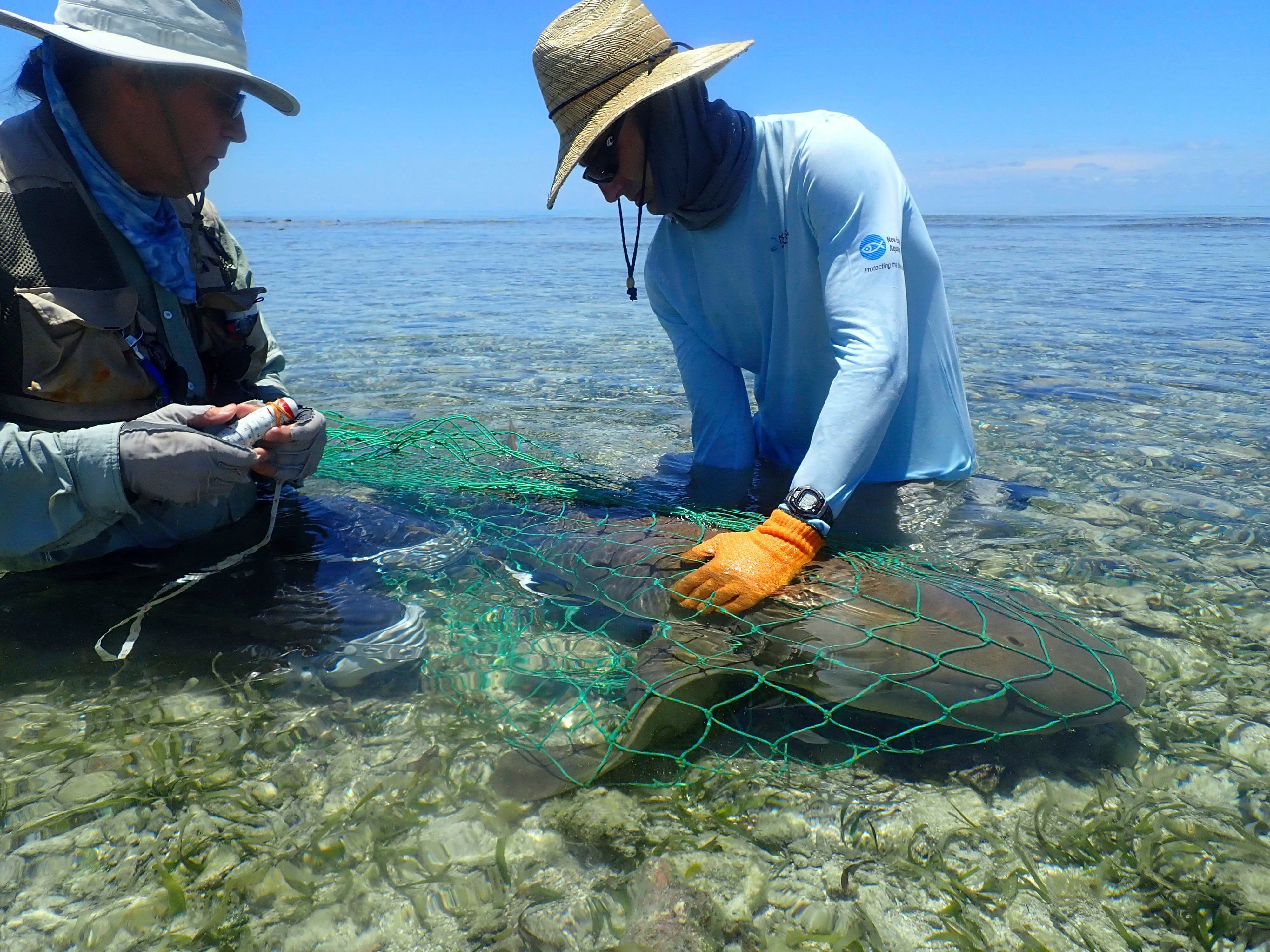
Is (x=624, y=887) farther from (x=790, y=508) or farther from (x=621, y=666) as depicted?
(x=790, y=508)

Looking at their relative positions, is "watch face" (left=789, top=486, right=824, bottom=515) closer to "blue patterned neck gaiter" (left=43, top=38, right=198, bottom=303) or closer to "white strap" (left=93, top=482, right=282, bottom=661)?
"white strap" (left=93, top=482, right=282, bottom=661)

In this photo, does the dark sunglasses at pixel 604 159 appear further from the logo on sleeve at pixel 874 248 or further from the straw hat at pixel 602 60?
the logo on sleeve at pixel 874 248

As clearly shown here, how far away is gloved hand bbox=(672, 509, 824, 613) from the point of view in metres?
2.72

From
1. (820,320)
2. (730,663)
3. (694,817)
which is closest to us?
(694,817)

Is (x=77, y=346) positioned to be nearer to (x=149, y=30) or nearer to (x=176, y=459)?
(x=176, y=459)

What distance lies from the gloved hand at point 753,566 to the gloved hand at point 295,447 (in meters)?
1.54

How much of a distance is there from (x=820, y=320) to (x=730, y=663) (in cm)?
156

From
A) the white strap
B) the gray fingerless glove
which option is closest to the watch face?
the gray fingerless glove

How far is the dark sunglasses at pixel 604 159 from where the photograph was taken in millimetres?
3076

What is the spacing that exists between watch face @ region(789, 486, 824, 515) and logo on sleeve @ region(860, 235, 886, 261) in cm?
90

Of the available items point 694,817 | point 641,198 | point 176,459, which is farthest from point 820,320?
point 176,459

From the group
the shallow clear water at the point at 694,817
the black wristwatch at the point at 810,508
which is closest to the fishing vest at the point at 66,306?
the shallow clear water at the point at 694,817

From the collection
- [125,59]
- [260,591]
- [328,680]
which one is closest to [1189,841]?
[328,680]

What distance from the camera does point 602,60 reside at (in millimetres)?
3062
